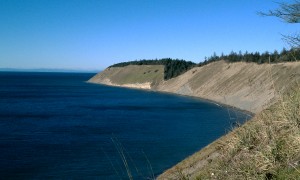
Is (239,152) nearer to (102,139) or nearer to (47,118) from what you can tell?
(102,139)

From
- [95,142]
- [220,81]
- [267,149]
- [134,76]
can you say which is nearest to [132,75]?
[134,76]

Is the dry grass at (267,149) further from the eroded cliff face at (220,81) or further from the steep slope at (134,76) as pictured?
the steep slope at (134,76)

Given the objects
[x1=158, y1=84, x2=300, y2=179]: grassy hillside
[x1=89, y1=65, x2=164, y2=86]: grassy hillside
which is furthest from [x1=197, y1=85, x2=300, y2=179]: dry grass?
[x1=89, y1=65, x2=164, y2=86]: grassy hillside

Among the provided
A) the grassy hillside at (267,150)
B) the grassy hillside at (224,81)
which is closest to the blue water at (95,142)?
the grassy hillside at (267,150)

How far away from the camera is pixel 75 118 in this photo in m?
50.3

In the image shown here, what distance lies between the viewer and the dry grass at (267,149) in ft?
16.9

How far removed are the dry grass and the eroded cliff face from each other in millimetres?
49682

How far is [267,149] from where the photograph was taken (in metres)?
5.54

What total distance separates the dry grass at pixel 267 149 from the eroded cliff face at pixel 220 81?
49.7 m

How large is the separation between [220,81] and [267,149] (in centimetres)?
9208

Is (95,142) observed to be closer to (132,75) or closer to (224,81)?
(224,81)

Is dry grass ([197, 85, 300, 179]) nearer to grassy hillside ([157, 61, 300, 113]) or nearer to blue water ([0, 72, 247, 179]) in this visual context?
blue water ([0, 72, 247, 179])

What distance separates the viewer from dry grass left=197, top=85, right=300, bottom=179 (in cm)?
515

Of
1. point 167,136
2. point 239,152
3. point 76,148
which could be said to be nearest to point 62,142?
point 76,148
